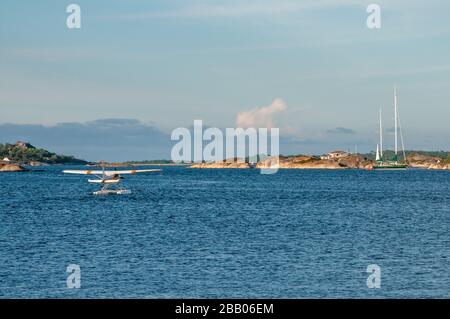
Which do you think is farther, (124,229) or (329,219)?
(329,219)

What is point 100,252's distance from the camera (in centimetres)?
5328

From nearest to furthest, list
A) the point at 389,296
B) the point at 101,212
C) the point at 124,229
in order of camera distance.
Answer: the point at 389,296 → the point at 124,229 → the point at 101,212

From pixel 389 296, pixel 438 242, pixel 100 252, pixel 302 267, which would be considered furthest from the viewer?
pixel 438 242

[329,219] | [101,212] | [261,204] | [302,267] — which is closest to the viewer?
[302,267]

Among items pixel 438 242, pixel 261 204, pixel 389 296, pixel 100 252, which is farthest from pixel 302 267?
pixel 261 204

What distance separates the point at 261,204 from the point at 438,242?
180ft
